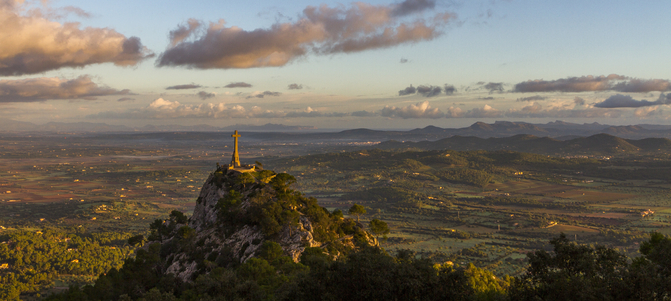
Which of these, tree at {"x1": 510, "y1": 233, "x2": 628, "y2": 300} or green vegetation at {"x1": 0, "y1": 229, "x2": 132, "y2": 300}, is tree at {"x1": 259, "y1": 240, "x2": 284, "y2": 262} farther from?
green vegetation at {"x1": 0, "y1": 229, "x2": 132, "y2": 300}

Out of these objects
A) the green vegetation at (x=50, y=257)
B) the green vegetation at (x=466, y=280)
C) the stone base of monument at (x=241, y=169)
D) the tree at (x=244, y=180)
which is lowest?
the green vegetation at (x=50, y=257)

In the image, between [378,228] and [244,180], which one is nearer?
[378,228]

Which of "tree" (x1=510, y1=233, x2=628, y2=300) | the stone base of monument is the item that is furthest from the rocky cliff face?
"tree" (x1=510, y1=233, x2=628, y2=300)

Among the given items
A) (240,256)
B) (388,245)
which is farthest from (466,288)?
(388,245)

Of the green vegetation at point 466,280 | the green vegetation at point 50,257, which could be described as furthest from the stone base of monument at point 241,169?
the green vegetation at point 50,257

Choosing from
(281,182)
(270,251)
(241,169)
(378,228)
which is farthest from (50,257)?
(378,228)

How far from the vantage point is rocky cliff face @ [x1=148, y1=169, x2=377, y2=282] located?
6056 centimetres

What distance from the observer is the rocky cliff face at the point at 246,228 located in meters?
60.6

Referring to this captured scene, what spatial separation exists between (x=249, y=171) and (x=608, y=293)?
6607cm

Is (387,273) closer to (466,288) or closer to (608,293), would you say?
(466,288)

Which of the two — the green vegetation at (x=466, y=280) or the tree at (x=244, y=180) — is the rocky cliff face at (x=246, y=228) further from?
the green vegetation at (x=466, y=280)

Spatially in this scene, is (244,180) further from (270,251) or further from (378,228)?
(378,228)

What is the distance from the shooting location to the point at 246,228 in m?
65.7

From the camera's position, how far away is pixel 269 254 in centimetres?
5491
